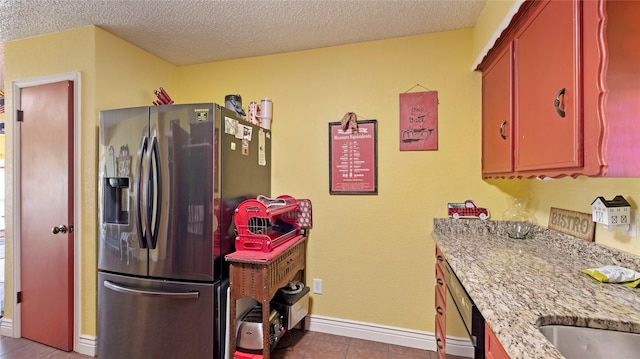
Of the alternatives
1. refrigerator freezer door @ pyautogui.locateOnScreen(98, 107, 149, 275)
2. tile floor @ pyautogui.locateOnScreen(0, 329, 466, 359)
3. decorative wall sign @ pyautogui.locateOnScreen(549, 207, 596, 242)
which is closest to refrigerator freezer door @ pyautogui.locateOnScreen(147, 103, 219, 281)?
refrigerator freezer door @ pyautogui.locateOnScreen(98, 107, 149, 275)

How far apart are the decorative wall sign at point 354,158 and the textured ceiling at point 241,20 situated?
726mm

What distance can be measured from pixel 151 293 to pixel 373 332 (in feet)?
5.54

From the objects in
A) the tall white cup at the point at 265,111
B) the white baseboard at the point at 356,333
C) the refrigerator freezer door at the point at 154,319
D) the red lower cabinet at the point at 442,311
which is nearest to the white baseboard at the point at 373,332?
the white baseboard at the point at 356,333

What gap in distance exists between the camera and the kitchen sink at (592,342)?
0.81 meters

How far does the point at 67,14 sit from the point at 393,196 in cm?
273

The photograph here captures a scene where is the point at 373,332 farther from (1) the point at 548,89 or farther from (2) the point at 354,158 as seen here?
(1) the point at 548,89

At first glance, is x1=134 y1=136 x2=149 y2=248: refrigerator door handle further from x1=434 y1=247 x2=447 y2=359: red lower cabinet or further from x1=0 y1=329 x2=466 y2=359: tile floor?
x1=434 y1=247 x2=447 y2=359: red lower cabinet

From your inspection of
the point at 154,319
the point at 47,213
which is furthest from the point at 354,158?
the point at 47,213

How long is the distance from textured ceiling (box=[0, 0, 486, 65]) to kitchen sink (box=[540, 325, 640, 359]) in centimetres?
188

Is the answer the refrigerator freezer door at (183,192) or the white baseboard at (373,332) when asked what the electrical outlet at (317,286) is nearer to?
the white baseboard at (373,332)

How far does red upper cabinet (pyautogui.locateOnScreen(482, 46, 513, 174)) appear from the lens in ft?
5.08

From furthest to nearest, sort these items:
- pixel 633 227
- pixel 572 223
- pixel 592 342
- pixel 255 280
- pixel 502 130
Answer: pixel 255 280 < pixel 502 130 < pixel 572 223 < pixel 633 227 < pixel 592 342

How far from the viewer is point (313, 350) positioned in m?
2.13

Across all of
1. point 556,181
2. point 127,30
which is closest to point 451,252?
point 556,181
